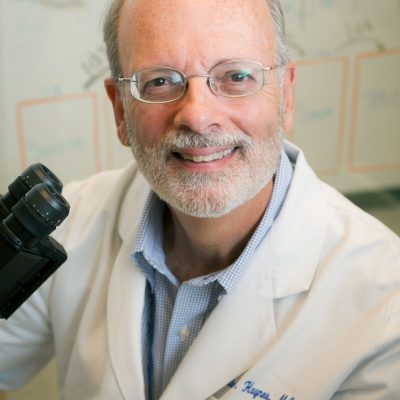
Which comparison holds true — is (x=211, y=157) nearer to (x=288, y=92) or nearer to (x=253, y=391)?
(x=288, y=92)

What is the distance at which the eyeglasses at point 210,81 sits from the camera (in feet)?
2.89

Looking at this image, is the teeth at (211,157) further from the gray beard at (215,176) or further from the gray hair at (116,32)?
the gray hair at (116,32)

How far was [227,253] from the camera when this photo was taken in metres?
1.05

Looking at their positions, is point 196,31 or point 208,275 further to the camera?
point 208,275

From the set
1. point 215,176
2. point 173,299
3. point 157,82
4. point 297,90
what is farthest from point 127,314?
point 297,90

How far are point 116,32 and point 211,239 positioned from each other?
407mm

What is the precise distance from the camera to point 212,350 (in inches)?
36.5

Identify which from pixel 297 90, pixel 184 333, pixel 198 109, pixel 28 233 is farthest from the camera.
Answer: pixel 297 90

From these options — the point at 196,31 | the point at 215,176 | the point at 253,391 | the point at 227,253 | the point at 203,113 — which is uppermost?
the point at 196,31

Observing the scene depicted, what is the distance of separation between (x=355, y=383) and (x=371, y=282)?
6.1 inches

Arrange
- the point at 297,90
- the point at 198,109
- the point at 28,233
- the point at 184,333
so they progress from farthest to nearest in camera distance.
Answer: the point at 297,90 < the point at 184,333 < the point at 198,109 < the point at 28,233

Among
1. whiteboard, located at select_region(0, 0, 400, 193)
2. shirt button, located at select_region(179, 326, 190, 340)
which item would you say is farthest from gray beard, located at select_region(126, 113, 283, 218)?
whiteboard, located at select_region(0, 0, 400, 193)

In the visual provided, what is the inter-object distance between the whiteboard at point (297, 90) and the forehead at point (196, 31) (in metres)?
0.63

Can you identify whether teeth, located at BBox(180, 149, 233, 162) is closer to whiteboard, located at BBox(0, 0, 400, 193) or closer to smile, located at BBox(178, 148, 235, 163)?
smile, located at BBox(178, 148, 235, 163)
